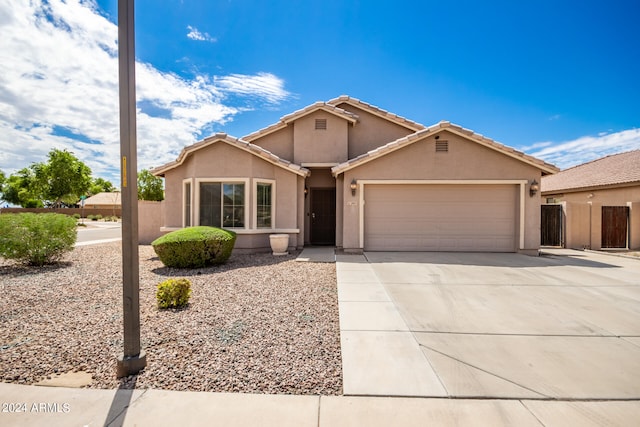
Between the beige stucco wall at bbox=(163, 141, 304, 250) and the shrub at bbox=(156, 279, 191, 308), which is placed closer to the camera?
the shrub at bbox=(156, 279, 191, 308)

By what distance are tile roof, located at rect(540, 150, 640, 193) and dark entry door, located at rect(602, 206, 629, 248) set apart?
2078 millimetres

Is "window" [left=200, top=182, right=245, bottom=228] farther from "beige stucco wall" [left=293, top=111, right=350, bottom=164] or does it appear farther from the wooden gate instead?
the wooden gate

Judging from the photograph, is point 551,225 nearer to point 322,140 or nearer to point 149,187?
point 322,140

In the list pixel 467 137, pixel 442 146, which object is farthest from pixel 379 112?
pixel 467 137

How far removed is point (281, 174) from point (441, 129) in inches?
237

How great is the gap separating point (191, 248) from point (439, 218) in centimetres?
850

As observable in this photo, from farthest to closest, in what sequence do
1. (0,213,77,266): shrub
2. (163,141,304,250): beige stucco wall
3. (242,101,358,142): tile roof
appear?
(242,101,358,142): tile roof < (163,141,304,250): beige stucco wall < (0,213,77,266): shrub

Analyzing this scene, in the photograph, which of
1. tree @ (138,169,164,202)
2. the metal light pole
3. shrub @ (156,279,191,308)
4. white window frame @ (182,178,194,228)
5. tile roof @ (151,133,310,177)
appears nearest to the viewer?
the metal light pole

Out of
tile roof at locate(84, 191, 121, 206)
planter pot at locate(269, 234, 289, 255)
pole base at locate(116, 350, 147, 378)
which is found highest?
tile roof at locate(84, 191, 121, 206)

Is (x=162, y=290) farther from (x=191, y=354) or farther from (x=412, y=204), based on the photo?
(x=412, y=204)

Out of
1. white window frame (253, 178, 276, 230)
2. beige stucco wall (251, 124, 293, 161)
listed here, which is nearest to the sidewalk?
white window frame (253, 178, 276, 230)

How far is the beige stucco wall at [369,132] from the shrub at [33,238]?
420 inches

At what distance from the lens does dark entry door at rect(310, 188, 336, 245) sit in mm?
13273

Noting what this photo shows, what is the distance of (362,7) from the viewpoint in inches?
384
